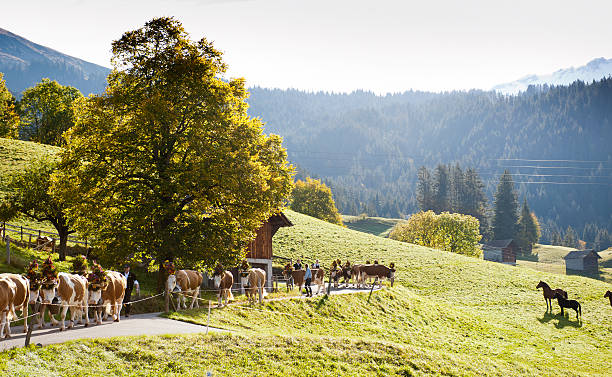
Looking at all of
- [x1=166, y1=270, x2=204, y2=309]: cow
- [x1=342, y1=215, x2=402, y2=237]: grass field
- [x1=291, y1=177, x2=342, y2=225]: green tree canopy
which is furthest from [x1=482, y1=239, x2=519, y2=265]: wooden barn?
[x1=166, y1=270, x2=204, y2=309]: cow

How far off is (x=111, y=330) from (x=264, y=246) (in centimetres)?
2454

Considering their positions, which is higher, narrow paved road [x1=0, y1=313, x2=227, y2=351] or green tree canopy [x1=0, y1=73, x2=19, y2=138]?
green tree canopy [x1=0, y1=73, x2=19, y2=138]

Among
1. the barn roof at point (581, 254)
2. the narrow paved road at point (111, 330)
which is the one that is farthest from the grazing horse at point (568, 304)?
the barn roof at point (581, 254)

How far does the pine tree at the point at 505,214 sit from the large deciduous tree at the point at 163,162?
142028 mm

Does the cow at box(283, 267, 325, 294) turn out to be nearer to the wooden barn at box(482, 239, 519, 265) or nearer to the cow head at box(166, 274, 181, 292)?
the cow head at box(166, 274, 181, 292)

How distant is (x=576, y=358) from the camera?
3212 cm

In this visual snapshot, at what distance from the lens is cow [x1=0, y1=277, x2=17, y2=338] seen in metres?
15.6

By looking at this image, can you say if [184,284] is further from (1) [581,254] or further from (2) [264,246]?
(1) [581,254]

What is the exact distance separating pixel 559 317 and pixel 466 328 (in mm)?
11761

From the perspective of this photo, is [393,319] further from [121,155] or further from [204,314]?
[121,155]

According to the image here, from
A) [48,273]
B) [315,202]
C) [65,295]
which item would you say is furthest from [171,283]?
[315,202]

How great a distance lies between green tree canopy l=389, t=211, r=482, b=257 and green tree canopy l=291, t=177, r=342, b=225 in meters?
16.8

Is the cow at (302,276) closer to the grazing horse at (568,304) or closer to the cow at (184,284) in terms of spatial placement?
the cow at (184,284)

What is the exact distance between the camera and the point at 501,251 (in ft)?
461
